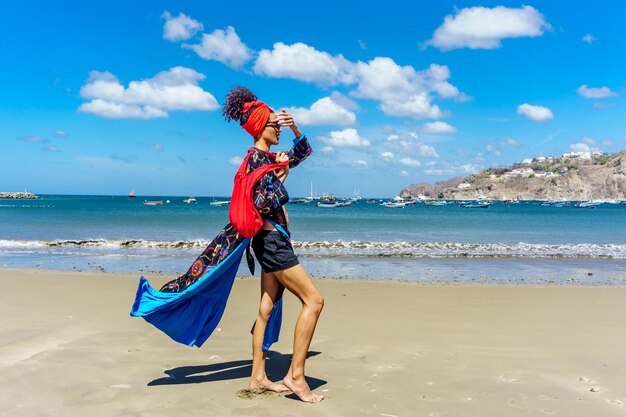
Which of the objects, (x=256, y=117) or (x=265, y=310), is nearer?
(x=256, y=117)

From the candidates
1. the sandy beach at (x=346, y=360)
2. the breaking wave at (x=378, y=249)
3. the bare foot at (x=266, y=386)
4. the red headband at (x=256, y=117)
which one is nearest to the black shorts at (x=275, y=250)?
the red headband at (x=256, y=117)

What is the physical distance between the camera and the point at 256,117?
13.5 ft

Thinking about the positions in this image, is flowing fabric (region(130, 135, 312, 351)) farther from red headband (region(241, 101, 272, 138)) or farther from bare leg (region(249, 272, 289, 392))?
red headband (region(241, 101, 272, 138))

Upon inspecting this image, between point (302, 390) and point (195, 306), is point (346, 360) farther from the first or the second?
point (195, 306)

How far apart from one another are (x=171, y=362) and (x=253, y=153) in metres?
2.28

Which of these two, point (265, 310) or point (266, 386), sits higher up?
point (265, 310)

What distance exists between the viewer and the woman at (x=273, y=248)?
3973mm

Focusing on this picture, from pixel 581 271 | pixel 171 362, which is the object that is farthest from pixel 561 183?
pixel 171 362

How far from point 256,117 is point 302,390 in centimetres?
217

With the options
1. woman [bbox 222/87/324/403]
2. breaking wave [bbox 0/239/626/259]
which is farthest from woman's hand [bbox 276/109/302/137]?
breaking wave [bbox 0/239/626/259]

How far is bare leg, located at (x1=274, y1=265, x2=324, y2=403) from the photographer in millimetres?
3971

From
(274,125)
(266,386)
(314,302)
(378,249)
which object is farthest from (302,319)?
(378,249)

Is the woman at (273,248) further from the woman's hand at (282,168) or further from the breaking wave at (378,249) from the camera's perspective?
the breaking wave at (378,249)

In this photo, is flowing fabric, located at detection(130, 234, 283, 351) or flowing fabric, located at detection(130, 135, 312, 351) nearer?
flowing fabric, located at detection(130, 135, 312, 351)
